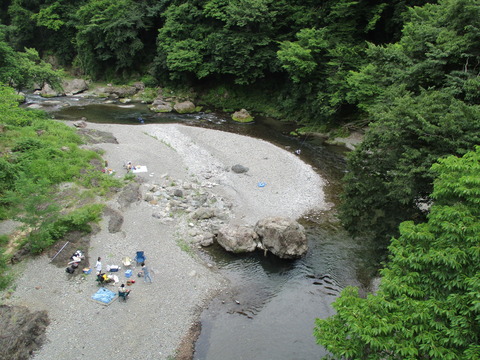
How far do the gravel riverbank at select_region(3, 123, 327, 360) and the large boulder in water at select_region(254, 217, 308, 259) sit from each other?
2.34 m

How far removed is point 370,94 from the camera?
94.1 feet

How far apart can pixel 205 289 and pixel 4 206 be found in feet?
41.7

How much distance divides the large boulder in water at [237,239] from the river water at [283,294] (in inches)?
17.0

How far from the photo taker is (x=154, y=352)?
41.6 ft

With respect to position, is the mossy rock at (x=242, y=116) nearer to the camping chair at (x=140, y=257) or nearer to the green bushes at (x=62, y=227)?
the green bushes at (x=62, y=227)

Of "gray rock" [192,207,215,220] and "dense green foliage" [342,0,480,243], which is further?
"gray rock" [192,207,215,220]

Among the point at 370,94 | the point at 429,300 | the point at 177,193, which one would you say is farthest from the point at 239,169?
the point at 429,300

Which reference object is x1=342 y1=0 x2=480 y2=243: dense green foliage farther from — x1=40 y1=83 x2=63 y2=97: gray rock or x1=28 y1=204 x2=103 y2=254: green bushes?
x1=40 y1=83 x2=63 y2=97: gray rock

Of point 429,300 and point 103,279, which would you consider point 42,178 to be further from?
point 429,300

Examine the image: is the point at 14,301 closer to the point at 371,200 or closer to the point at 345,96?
the point at 371,200

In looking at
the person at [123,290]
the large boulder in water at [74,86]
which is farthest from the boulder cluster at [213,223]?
the large boulder in water at [74,86]

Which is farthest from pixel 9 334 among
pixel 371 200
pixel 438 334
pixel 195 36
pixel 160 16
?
pixel 160 16

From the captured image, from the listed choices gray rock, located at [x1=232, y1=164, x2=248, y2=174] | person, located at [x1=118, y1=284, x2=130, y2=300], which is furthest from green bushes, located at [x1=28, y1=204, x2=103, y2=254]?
gray rock, located at [x1=232, y1=164, x2=248, y2=174]

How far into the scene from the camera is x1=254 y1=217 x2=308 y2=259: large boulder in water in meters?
18.4
